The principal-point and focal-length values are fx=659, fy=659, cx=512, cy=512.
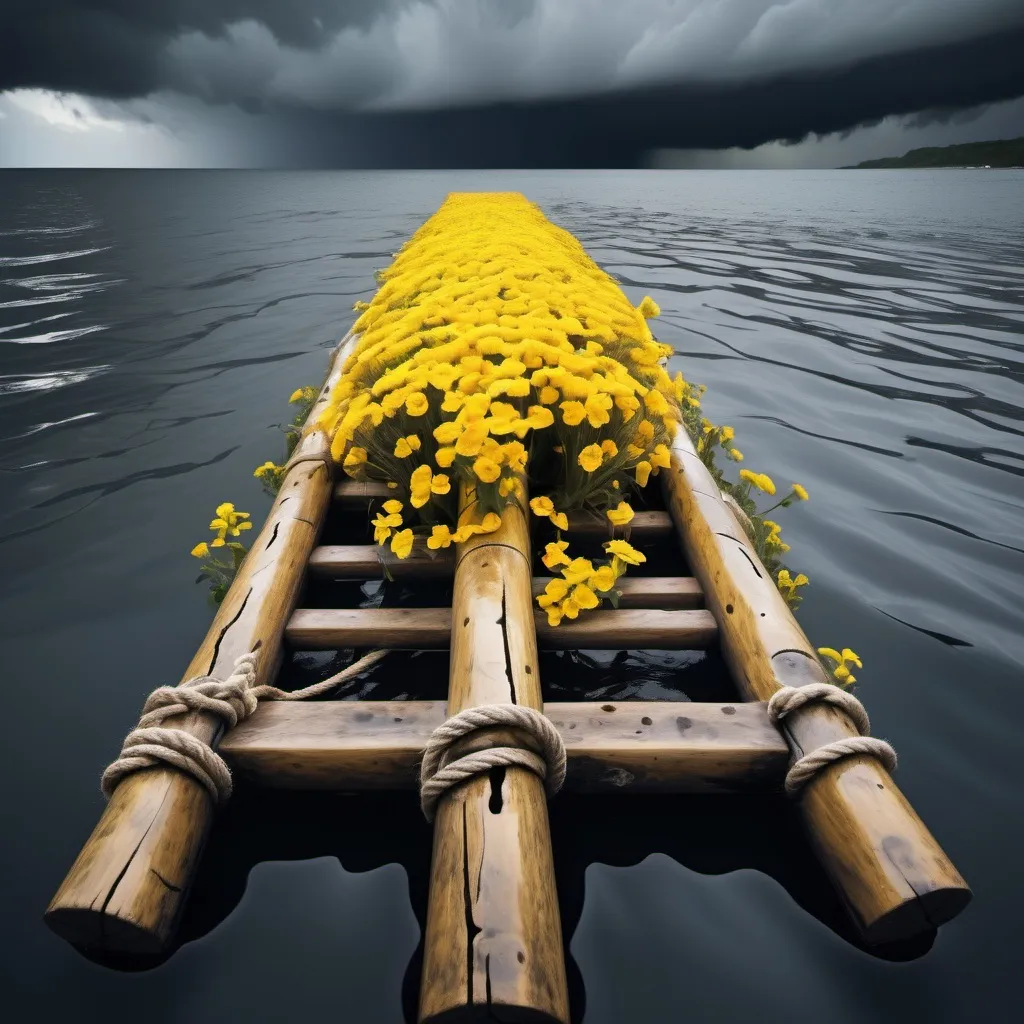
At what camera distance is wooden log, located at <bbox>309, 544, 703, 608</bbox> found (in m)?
2.71

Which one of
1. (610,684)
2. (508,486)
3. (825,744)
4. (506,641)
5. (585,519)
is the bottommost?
(610,684)

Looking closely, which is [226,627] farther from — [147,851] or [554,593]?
[554,593]

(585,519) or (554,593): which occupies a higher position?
(554,593)

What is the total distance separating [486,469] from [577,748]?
1.01 metres

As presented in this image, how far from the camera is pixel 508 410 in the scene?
2.42 metres

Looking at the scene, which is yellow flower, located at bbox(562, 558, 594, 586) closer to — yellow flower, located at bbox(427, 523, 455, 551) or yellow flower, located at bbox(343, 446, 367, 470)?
yellow flower, located at bbox(427, 523, 455, 551)

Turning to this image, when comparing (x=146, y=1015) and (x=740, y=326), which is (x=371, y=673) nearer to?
(x=146, y=1015)

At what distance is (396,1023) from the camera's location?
158 cm

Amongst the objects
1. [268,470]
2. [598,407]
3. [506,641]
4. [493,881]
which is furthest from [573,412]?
[268,470]

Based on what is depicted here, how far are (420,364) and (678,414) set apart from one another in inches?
78.0

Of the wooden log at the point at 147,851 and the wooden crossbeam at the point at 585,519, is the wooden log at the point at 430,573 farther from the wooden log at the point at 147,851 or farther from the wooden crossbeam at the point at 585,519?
the wooden log at the point at 147,851

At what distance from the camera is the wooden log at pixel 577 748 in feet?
6.07

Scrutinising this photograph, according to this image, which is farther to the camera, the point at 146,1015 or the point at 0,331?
the point at 0,331

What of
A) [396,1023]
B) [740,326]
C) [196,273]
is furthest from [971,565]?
[196,273]
